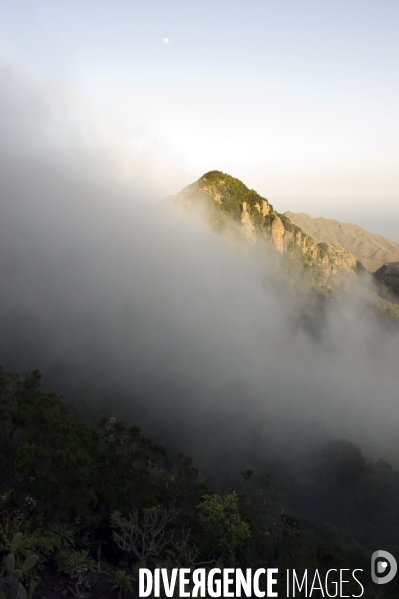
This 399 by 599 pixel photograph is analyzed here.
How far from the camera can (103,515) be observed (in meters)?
21.9

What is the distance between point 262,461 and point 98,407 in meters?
54.6

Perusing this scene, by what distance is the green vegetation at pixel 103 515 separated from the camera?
1542 cm

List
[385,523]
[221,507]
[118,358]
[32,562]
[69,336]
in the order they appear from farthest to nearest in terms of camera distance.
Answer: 1. [69,336]
2. [118,358]
3. [385,523]
4. [221,507]
5. [32,562]

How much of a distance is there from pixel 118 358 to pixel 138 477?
491 feet

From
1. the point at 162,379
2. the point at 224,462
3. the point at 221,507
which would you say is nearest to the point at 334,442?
the point at 224,462

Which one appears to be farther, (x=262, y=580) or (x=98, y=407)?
(x=98, y=407)

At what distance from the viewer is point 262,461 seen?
11812 centimetres

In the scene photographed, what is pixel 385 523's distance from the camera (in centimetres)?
9938

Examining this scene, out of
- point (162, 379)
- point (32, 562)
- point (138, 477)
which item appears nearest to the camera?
point (32, 562)

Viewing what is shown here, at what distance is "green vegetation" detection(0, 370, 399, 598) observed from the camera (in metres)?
15.4

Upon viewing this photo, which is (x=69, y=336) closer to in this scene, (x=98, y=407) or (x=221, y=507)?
(x=98, y=407)

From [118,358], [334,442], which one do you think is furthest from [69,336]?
[334,442]

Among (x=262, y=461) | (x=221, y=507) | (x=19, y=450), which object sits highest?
(x=19, y=450)

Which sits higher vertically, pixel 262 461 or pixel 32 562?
pixel 32 562
